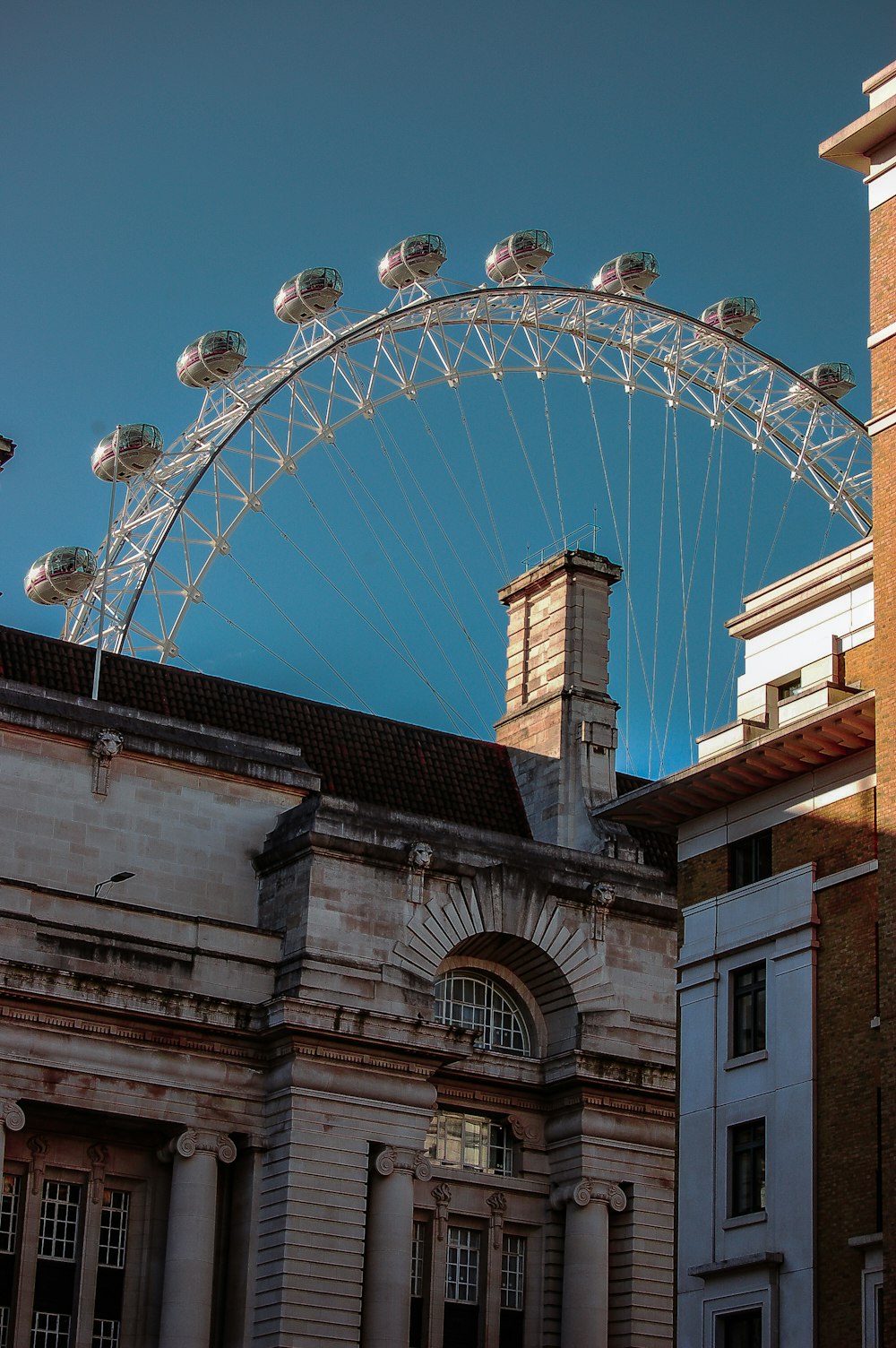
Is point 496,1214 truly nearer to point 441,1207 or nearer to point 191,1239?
point 441,1207

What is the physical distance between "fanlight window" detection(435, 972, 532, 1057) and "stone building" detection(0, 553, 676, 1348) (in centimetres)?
9

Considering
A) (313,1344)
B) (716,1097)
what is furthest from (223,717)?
(716,1097)

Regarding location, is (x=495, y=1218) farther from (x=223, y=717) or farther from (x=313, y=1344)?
(x=223, y=717)

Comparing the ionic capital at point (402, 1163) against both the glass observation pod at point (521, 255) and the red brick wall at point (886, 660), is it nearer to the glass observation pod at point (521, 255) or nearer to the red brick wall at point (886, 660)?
the red brick wall at point (886, 660)

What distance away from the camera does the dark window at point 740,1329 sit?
4131cm

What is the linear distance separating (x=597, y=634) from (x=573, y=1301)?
64.0 ft

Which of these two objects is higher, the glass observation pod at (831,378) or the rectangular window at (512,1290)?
the glass observation pod at (831,378)

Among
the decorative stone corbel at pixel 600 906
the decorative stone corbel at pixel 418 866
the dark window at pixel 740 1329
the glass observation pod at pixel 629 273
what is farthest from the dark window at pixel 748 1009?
the glass observation pod at pixel 629 273

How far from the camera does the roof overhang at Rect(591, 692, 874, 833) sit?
141 ft

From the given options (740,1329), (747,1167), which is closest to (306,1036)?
(747,1167)

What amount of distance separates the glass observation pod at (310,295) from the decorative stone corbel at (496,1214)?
28338 mm

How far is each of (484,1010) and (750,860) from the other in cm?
1643

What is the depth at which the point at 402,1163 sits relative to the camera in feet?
180

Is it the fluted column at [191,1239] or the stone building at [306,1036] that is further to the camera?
the stone building at [306,1036]
